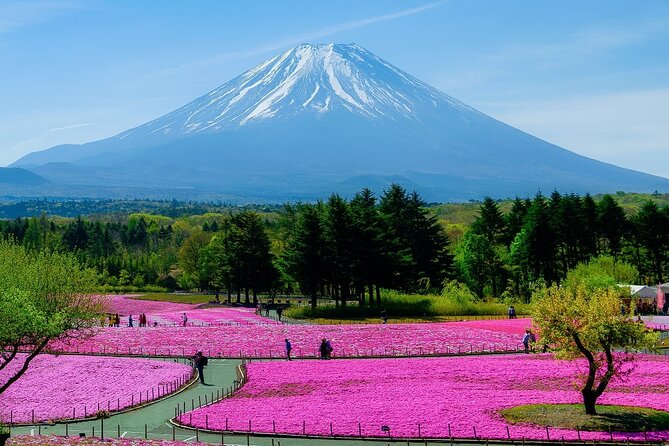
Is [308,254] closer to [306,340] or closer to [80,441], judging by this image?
[306,340]

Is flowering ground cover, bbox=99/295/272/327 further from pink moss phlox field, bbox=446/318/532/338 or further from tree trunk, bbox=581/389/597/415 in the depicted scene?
tree trunk, bbox=581/389/597/415

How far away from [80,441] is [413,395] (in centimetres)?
1544

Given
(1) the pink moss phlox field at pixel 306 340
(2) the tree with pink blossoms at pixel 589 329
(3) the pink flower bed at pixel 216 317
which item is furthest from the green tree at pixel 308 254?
(2) the tree with pink blossoms at pixel 589 329

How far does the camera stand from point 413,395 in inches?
1532

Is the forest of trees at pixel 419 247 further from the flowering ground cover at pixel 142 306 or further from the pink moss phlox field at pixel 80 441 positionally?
the pink moss phlox field at pixel 80 441

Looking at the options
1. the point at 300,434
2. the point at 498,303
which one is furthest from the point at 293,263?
the point at 300,434

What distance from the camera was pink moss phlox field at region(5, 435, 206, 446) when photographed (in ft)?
99.7

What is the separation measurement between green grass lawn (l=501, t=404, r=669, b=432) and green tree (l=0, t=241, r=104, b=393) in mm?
20101

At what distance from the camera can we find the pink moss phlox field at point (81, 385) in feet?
129

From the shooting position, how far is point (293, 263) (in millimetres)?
85562

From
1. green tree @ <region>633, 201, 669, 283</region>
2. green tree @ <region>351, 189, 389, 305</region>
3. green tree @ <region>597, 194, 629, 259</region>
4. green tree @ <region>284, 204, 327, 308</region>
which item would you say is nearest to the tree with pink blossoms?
green tree @ <region>351, 189, 389, 305</region>

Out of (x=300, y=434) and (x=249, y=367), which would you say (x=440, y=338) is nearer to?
(x=249, y=367)

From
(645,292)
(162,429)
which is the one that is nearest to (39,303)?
(162,429)

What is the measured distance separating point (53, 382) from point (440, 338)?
86.7 feet
